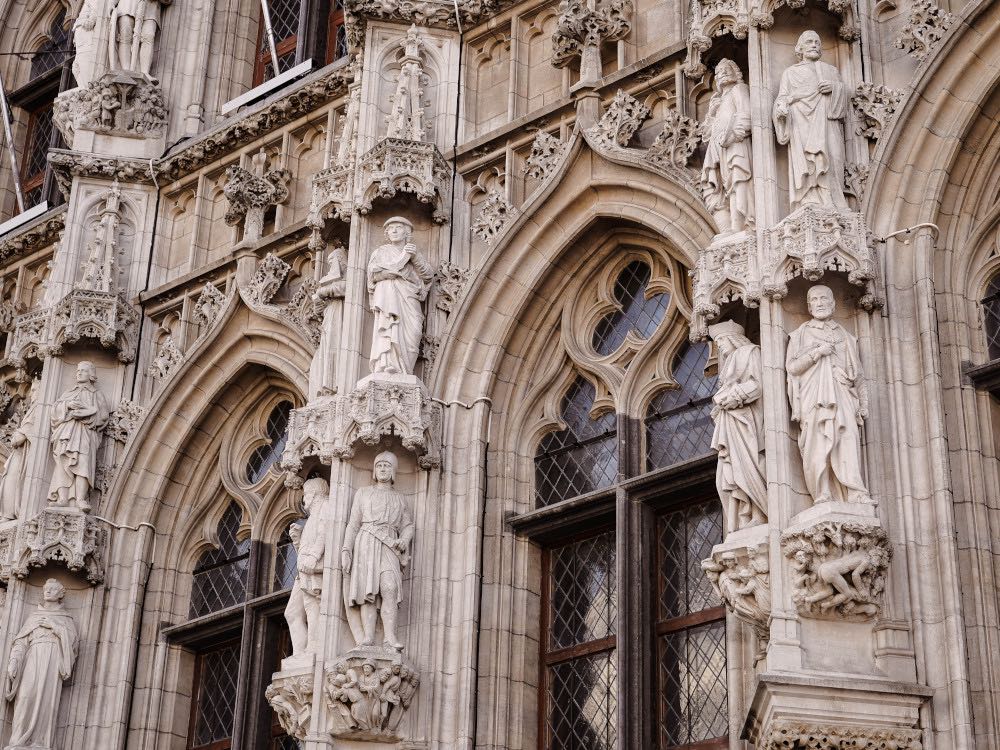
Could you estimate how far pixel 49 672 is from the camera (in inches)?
703

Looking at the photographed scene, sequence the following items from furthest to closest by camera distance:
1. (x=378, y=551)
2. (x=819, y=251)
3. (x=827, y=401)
→ (x=378, y=551) → (x=819, y=251) → (x=827, y=401)

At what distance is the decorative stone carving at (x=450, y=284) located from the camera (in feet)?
54.7

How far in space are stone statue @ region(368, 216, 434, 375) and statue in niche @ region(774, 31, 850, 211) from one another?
12.4 ft

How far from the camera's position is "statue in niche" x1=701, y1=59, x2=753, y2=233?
14.1 meters

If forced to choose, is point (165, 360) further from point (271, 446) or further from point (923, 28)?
point (923, 28)

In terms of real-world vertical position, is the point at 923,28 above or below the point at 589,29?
below

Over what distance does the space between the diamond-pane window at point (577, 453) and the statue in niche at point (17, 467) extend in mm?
5638

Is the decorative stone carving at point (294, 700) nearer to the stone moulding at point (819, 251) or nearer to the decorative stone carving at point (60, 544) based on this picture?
the decorative stone carving at point (60, 544)

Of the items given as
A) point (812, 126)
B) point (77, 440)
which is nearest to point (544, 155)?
point (812, 126)

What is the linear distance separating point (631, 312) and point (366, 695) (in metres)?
4.07

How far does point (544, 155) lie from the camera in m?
16.9

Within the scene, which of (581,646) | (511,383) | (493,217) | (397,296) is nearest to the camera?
(581,646)

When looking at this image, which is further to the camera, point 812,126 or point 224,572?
point 224,572

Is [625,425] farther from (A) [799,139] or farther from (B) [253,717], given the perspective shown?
(B) [253,717]
